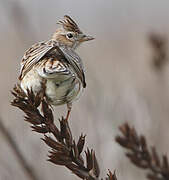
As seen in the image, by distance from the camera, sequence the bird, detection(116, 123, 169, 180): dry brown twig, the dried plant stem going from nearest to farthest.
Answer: detection(116, 123, 169, 180): dry brown twig < the dried plant stem < the bird

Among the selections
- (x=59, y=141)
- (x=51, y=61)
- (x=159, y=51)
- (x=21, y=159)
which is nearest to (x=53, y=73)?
(x=51, y=61)

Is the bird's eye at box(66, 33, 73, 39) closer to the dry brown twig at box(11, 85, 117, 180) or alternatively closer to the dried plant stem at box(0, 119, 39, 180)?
the dried plant stem at box(0, 119, 39, 180)

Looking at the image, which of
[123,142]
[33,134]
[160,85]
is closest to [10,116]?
[33,134]

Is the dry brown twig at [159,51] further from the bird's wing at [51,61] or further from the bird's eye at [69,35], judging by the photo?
the bird's wing at [51,61]

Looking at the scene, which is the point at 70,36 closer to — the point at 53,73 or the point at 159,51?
the point at 159,51

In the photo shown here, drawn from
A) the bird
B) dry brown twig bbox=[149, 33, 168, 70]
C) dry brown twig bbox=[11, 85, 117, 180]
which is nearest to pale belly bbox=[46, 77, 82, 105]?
the bird
